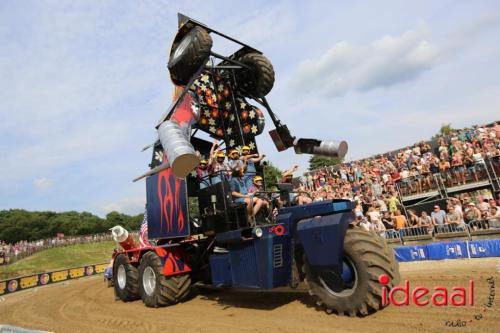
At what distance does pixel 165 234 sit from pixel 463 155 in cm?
1094

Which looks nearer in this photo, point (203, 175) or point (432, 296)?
point (432, 296)

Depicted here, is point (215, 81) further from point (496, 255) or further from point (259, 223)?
point (496, 255)

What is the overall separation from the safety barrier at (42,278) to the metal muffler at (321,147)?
16.8 m

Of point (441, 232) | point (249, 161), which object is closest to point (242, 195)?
point (249, 161)

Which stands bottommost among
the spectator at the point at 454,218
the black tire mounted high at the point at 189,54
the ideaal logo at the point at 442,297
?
the ideaal logo at the point at 442,297

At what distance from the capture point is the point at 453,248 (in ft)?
29.0

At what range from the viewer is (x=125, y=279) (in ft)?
30.0

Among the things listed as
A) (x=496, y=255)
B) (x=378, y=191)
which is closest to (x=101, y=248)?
(x=378, y=191)

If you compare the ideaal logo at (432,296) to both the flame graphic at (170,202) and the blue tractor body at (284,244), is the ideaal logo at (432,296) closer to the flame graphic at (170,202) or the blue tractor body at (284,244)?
the blue tractor body at (284,244)

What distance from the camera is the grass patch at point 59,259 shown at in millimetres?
26469

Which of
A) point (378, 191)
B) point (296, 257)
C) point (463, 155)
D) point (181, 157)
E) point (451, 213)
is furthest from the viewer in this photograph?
point (378, 191)

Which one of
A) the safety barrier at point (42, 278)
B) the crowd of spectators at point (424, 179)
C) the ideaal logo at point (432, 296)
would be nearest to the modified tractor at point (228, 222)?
the ideaal logo at point (432, 296)

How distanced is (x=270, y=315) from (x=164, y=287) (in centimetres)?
278

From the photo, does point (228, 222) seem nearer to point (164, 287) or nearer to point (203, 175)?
point (203, 175)
